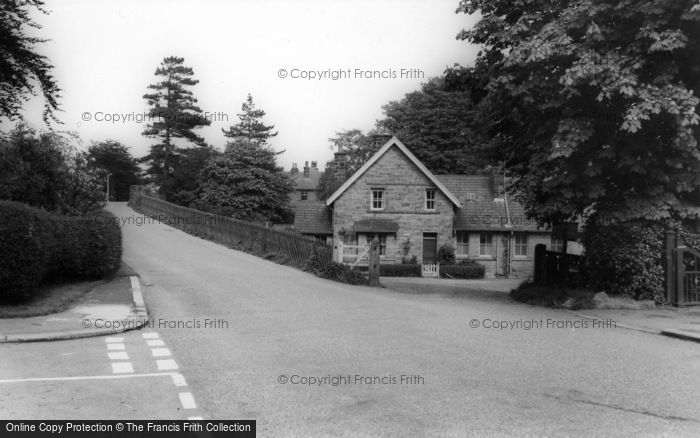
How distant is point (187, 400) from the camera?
7145 millimetres

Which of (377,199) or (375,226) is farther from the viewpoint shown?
(377,199)

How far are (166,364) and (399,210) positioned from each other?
36.4 metres

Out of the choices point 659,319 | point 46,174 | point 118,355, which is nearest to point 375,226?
point 46,174

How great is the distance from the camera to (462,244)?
46.3 m

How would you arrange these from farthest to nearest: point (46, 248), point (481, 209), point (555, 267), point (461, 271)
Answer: point (481, 209)
point (461, 271)
point (555, 267)
point (46, 248)

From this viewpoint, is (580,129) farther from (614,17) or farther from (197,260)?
(197,260)

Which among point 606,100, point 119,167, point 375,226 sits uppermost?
point 119,167

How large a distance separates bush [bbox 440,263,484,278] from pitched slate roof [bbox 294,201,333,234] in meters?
8.40

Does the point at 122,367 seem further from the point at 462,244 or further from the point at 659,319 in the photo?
the point at 462,244

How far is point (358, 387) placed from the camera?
25.4 ft

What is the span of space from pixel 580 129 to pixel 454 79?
5.54 m

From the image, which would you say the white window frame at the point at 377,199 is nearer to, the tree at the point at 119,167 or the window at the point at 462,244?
the window at the point at 462,244

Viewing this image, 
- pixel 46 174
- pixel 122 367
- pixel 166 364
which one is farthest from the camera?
pixel 46 174

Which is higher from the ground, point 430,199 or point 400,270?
point 430,199
